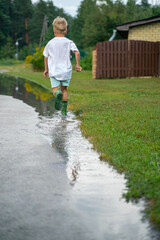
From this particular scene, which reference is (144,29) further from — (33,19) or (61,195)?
(33,19)

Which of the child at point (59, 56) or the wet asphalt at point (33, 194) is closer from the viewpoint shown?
the wet asphalt at point (33, 194)

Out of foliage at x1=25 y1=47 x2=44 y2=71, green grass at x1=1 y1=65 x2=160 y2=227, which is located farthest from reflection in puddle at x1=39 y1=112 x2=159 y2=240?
foliage at x1=25 y1=47 x2=44 y2=71

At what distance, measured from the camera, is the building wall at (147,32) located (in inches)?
1004

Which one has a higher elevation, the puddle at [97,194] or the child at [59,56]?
the child at [59,56]

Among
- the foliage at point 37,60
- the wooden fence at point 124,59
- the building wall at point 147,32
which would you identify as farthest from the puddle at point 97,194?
the foliage at point 37,60

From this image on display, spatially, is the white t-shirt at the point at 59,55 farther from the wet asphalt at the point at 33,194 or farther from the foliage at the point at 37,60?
the foliage at the point at 37,60

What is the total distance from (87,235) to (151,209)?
678 millimetres

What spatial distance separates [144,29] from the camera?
2614 cm

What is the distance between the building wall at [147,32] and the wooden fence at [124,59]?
1.06 meters

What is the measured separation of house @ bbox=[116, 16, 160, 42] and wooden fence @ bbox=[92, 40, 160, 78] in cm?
117

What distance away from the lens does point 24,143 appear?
5727 millimetres

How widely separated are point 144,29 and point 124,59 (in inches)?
144

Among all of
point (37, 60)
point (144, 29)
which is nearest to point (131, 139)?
point (144, 29)

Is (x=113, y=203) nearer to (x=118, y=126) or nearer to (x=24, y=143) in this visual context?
(x=24, y=143)
